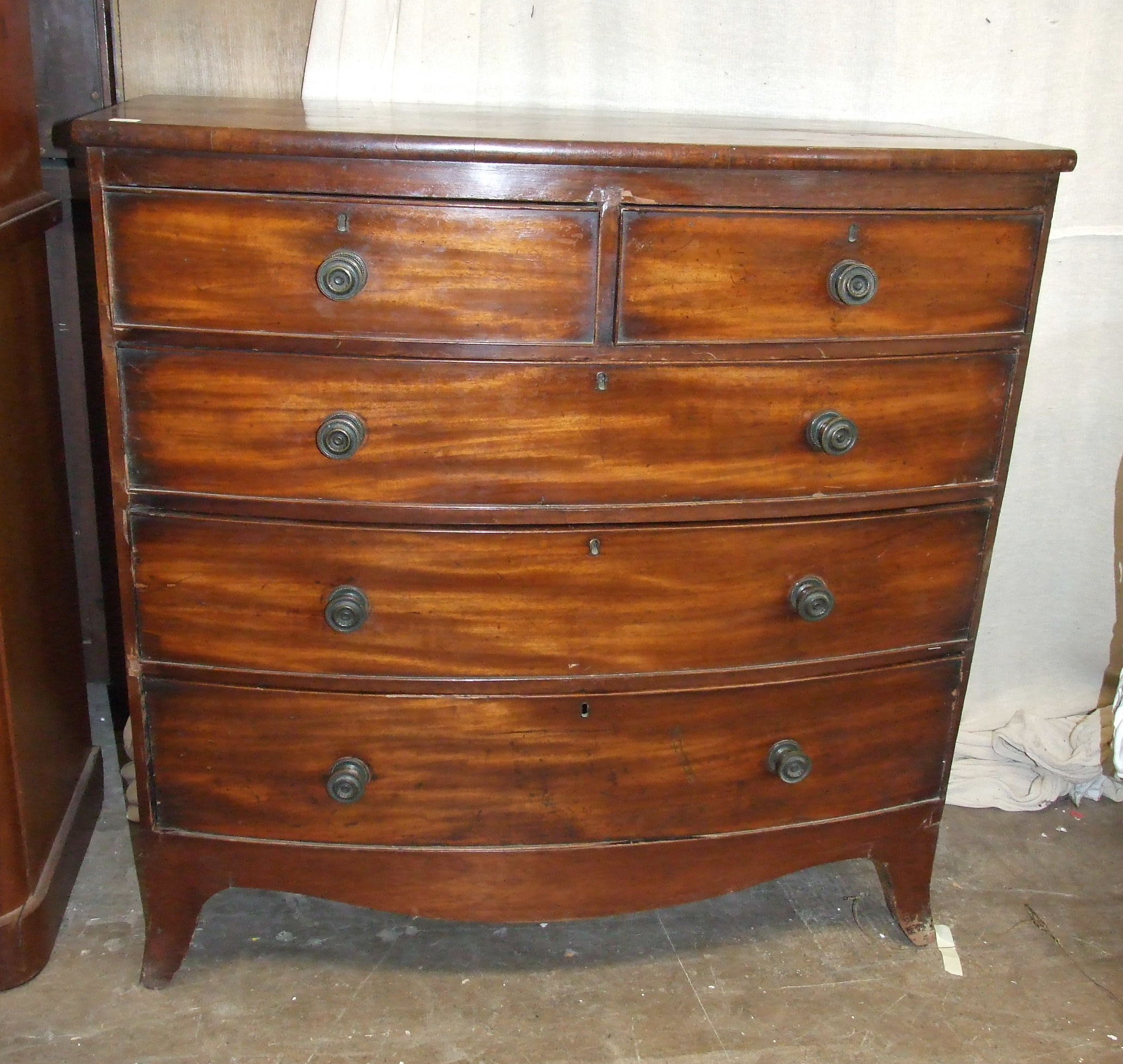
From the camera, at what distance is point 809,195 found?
4.72 feet

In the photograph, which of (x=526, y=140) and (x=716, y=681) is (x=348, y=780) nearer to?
(x=716, y=681)

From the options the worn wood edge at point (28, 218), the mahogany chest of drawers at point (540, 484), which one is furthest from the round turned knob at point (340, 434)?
the worn wood edge at point (28, 218)

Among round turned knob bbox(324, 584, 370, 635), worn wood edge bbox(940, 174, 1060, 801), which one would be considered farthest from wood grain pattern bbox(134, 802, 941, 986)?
round turned knob bbox(324, 584, 370, 635)

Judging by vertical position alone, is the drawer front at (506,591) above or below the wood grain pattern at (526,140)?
below

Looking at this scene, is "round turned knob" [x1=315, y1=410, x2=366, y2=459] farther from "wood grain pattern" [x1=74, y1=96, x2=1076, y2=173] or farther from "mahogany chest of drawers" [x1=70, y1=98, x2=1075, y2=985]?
"wood grain pattern" [x1=74, y1=96, x2=1076, y2=173]

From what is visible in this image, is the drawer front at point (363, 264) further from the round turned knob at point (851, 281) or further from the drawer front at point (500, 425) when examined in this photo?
the round turned knob at point (851, 281)

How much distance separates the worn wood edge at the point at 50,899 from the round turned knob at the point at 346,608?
0.71m

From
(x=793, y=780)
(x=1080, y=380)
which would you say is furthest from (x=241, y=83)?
(x=1080, y=380)

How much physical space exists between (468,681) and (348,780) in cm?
21

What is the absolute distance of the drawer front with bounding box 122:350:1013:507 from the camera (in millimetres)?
1444

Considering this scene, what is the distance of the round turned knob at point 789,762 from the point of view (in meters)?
1.69

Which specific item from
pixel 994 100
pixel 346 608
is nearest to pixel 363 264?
pixel 346 608

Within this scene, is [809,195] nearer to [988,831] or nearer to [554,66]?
[554,66]

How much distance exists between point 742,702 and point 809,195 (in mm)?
685
